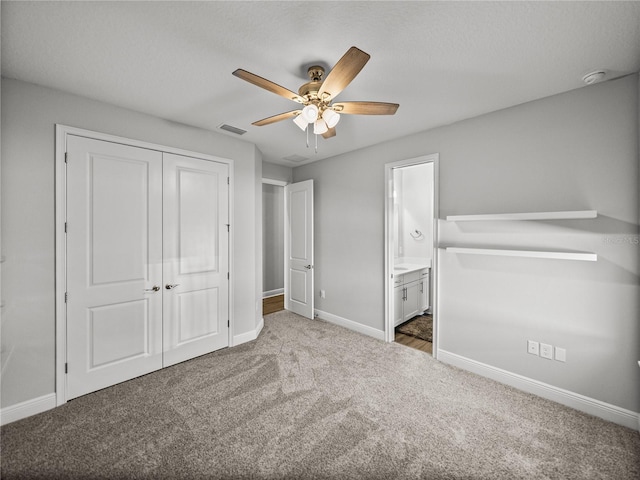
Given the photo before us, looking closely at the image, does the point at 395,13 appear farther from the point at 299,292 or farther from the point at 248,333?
the point at 299,292

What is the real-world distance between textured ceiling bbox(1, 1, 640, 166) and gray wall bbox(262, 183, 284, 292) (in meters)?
3.66

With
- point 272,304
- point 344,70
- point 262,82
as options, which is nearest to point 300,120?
point 262,82

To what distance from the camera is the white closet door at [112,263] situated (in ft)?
7.60

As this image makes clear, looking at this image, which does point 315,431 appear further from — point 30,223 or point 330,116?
point 30,223

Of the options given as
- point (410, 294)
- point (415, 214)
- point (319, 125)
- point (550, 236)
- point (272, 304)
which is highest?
point (319, 125)

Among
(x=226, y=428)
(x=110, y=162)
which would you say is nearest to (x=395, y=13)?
(x=110, y=162)

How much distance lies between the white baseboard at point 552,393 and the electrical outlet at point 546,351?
0.25 meters

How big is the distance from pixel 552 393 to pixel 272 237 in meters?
5.13

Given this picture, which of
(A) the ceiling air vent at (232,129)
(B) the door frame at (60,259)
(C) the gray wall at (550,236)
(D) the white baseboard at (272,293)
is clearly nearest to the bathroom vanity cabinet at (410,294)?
(C) the gray wall at (550,236)

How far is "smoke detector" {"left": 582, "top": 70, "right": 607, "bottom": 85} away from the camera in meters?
1.94

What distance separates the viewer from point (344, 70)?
4.97 ft

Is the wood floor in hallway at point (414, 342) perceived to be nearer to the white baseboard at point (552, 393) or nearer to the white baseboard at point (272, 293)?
the white baseboard at point (552, 393)

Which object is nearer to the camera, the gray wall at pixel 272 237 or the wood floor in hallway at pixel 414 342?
the wood floor in hallway at pixel 414 342

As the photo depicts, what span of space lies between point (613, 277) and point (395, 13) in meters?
2.41
